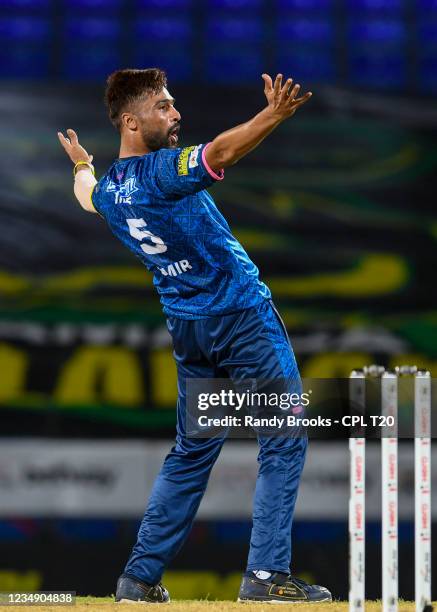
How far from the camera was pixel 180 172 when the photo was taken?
3.54 meters

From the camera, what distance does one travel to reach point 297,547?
6750mm

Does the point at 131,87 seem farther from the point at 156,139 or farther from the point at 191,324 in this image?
the point at 191,324

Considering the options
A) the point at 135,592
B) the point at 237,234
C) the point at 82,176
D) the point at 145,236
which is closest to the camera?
the point at 135,592

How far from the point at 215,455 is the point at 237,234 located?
2.98 metres

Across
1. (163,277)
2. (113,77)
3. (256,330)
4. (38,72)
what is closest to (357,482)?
(256,330)

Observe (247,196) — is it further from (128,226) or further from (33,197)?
(128,226)

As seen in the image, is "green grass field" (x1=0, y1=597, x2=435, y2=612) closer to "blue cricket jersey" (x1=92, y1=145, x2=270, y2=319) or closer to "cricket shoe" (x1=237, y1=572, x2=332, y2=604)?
"cricket shoe" (x1=237, y1=572, x2=332, y2=604)

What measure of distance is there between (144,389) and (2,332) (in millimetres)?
876

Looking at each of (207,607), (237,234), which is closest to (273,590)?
(207,607)

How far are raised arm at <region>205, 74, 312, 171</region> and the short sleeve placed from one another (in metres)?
0.04

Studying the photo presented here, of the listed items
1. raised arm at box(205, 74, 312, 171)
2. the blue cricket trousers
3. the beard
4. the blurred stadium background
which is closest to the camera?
raised arm at box(205, 74, 312, 171)

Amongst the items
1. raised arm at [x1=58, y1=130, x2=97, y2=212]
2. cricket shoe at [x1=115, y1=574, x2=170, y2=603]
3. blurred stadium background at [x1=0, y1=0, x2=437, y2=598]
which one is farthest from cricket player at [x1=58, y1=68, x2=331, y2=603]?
blurred stadium background at [x1=0, y1=0, x2=437, y2=598]

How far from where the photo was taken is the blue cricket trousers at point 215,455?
3.71m

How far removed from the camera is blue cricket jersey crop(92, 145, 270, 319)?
3727 millimetres
